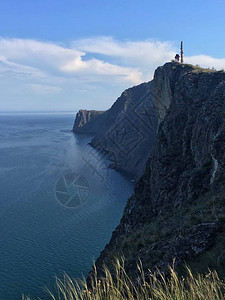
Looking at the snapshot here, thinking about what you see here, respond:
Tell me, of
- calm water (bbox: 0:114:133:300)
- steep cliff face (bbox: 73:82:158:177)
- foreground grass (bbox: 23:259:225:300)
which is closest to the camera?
foreground grass (bbox: 23:259:225:300)

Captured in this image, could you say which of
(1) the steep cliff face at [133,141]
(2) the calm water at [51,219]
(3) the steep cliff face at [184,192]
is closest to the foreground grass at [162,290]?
(3) the steep cliff face at [184,192]

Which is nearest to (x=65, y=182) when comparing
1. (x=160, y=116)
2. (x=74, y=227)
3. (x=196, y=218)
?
(x=74, y=227)

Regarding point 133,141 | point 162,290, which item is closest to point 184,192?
point 162,290

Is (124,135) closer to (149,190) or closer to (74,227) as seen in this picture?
(74,227)

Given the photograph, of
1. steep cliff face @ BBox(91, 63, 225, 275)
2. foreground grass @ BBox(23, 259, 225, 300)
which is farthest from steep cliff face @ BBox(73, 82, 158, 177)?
foreground grass @ BBox(23, 259, 225, 300)

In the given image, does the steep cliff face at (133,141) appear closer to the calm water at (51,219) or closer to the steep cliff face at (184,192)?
the calm water at (51,219)

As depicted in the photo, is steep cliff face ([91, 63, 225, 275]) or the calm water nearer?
steep cliff face ([91, 63, 225, 275])

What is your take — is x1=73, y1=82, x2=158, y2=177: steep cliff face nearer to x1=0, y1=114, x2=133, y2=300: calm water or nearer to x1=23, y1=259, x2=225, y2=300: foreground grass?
x1=0, y1=114, x2=133, y2=300: calm water
